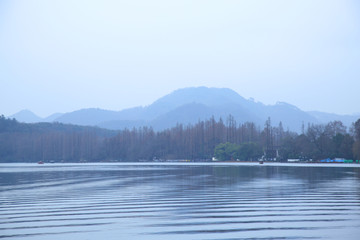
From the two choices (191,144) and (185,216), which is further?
(191,144)

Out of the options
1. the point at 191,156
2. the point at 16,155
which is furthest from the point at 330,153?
the point at 16,155

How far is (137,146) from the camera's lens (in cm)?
11612

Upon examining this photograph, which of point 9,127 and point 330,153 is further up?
point 9,127

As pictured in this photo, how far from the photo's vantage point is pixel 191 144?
337 feet

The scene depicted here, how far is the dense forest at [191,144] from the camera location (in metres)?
68.0

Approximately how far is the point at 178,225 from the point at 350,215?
4.68 meters

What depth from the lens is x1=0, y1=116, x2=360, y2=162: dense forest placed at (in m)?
68.0

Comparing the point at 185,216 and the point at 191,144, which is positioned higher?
the point at 191,144

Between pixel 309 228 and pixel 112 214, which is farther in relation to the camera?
pixel 112 214

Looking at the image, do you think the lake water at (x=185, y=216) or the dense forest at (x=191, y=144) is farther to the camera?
the dense forest at (x=191, y=144)

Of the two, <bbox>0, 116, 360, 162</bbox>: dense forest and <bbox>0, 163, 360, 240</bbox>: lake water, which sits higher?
<bbox>0, 116, 360, 162</bbox>: dense forest

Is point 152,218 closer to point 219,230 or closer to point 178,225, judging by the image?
point 178,225

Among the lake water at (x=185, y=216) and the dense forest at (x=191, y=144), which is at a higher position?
the dense forest at (x=191, y=144)

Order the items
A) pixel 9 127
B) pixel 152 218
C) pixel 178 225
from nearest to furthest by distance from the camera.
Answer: pixel 178 225
pixel 152 218
pixel 9 127
